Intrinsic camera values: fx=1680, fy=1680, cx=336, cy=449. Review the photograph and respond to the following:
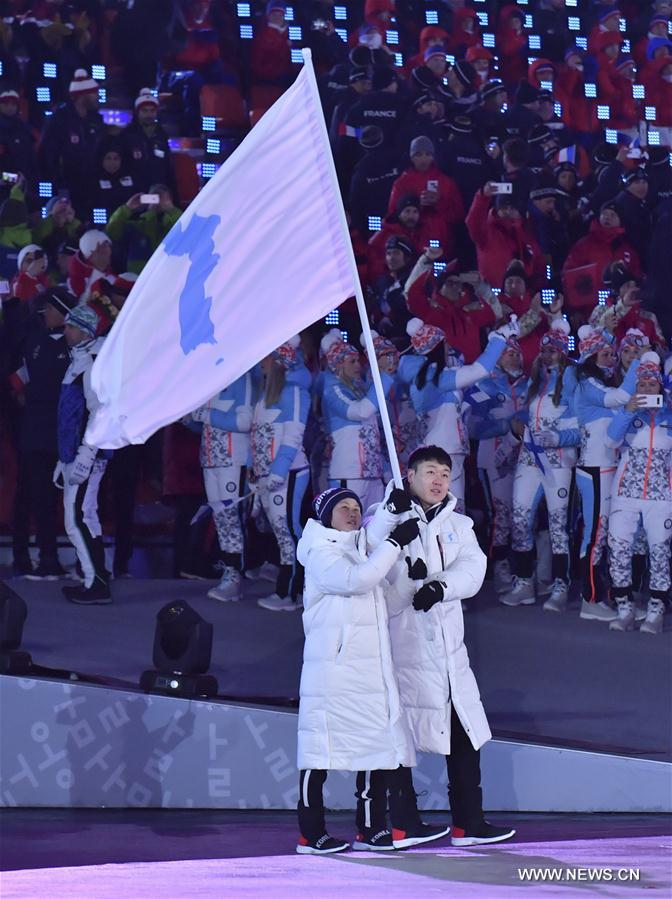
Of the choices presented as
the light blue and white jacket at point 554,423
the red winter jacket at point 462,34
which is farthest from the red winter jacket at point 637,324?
the red winter jacket at point 462,34

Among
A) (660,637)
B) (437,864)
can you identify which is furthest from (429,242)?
(437,864)

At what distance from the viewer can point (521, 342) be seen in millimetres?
11031

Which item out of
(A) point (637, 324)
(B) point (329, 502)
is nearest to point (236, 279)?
(B) point (329, 502)

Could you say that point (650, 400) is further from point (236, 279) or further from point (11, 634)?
point (236, 279)

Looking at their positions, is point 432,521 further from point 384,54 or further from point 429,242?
point 384,54

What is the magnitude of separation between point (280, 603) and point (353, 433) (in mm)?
1078

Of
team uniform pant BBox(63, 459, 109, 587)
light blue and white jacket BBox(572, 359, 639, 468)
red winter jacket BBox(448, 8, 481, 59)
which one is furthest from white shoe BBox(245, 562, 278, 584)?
red winter jacket BBox(448, 8, 481, 59)

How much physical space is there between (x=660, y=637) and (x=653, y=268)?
14.8 ft

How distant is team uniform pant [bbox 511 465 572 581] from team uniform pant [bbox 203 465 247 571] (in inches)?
63.3

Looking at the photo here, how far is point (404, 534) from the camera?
18.8ft

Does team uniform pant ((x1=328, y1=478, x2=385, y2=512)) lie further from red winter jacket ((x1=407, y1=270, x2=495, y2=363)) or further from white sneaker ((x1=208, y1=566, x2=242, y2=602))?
A: red winter jacket ((x1=407, y1=270, x2=495, y2=363))

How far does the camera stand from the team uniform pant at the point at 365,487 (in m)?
9.66

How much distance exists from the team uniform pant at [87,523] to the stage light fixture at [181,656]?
1785mm

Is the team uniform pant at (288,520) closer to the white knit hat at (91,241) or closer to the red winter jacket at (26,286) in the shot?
the red winter jacket at (26,286)
